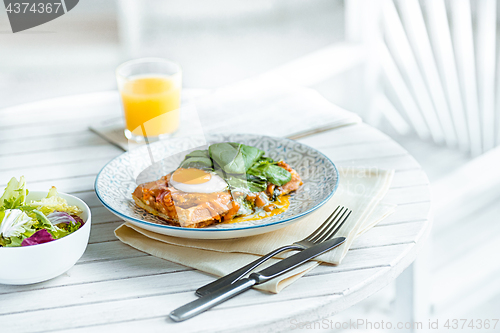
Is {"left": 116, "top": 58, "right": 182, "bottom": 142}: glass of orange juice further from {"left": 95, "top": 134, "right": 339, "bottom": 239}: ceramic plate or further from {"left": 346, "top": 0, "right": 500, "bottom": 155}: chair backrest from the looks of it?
{"left": 346, "top": 0, "right": 500, "bottom": 155}: chair backrest

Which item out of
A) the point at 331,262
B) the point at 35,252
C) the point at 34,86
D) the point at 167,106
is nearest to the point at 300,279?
the point at 331,262

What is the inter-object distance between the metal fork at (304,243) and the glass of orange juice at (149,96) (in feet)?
1.84

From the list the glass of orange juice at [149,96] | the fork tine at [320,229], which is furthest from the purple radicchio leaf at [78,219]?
the glass of orange juice at [149,96]

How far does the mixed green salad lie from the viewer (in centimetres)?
67

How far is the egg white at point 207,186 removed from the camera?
0.82 meters

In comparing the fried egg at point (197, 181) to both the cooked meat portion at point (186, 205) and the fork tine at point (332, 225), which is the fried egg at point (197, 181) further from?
the fork tine at point (332, 225)

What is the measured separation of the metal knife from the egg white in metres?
0.18

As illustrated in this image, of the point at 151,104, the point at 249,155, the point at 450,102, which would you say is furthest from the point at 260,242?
the point at 450,102

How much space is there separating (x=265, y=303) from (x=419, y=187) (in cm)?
48

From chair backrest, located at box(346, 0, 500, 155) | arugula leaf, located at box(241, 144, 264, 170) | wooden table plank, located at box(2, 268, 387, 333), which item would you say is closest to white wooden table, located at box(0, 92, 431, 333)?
wooden table plank, located at box(2, 268, 387, 333)

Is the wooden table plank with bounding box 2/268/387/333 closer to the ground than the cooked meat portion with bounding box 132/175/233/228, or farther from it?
closer to the ground

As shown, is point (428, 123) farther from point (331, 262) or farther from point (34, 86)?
point (34, 86)

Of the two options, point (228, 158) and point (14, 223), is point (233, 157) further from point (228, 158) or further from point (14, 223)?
point (14, 223)

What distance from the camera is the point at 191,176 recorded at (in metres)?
0.84
